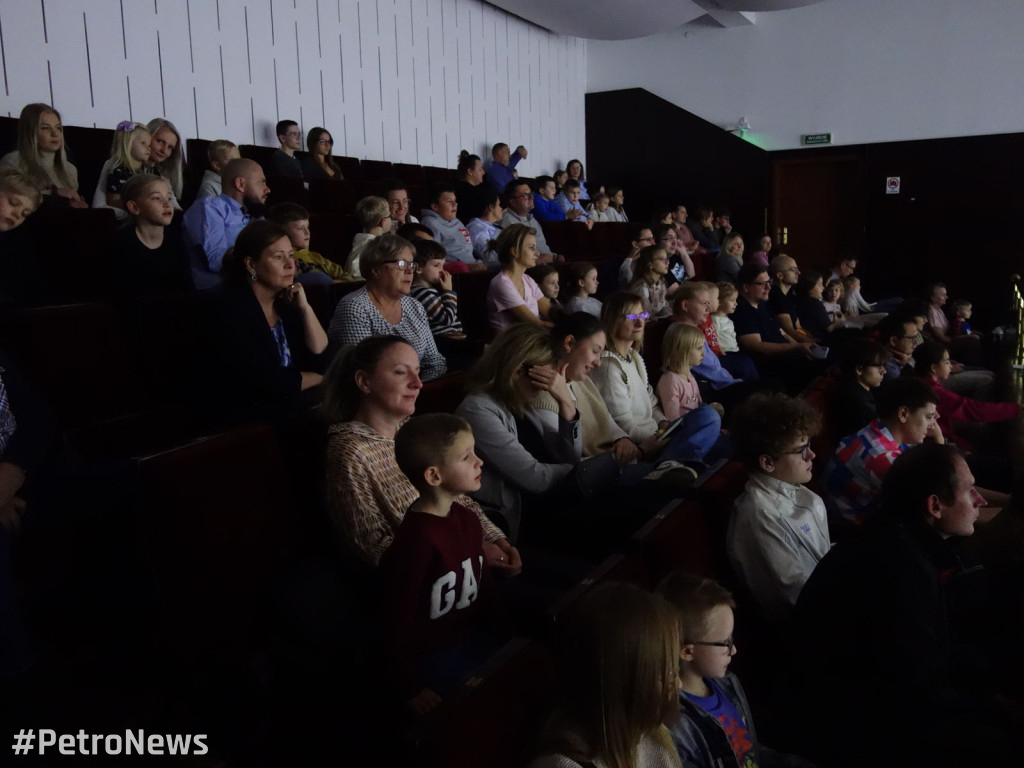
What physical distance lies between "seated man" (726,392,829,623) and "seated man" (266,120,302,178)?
3252mm

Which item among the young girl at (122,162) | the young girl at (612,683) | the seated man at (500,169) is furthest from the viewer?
the seated man at (500,169)

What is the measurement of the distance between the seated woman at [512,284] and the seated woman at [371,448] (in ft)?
4.86

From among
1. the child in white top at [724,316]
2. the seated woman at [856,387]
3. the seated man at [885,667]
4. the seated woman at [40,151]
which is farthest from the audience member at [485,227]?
the seated man at [885,667]

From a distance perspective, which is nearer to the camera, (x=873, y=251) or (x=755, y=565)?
(x=755, y=565)

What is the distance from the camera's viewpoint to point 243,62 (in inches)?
173

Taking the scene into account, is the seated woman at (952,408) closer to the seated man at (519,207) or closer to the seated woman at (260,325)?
the seated woman at (260,325)

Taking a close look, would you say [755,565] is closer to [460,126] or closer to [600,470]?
[600,470]

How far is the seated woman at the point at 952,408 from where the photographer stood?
8.94 ft

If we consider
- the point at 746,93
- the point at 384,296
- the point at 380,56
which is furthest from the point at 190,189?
the point at 746,93

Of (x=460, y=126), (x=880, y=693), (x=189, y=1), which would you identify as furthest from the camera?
(x=460, y=126)

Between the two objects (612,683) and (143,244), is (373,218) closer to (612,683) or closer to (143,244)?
(143,244)

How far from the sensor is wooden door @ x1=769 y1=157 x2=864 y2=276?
6.80 m

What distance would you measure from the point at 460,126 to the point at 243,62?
2.03m

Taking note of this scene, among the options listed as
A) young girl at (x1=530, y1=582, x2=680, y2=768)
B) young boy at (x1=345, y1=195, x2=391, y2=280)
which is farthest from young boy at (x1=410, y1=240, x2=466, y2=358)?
young girl at (x1=530, y1=582, x2=680, y2=768)
